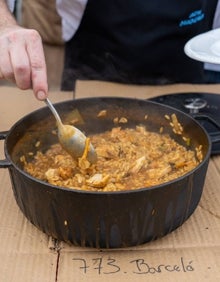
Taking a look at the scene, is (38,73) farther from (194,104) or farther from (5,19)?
(194,104)

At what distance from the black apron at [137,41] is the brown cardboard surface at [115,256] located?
27.8 inches

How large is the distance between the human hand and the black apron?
631 millimetres

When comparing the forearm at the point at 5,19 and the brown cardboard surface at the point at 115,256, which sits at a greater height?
the forearm at the point at 5,19

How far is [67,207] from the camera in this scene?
0.90 metres

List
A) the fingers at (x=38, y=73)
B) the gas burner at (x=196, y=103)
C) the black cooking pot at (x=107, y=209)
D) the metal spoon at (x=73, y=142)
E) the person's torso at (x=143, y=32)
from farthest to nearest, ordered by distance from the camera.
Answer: the person's torso at (x=143, y=32) → the gas burner at (x=196, y=103) → the metal spoon at (x=73, y=142) → the fingers at (x=38, y=73) → the black cooking pot at (x=107, y=209)

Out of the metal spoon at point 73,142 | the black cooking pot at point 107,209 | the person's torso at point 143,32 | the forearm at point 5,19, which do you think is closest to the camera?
the black cooking pot at point 107,209

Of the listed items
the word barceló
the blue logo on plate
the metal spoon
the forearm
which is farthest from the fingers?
the blue logo on plate

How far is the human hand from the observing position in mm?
1013

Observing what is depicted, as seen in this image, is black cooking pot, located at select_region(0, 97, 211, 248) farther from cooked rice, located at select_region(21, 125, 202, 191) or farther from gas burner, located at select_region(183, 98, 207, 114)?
gas burner, located at select_region(183, 98, 207, 114)

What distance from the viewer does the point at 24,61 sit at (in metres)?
1.01

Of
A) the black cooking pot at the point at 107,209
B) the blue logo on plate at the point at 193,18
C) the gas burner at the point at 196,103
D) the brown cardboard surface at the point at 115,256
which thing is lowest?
the gas burner at the point at 196,103

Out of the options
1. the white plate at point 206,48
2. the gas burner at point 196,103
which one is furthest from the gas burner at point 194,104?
the white plate at point 206,48

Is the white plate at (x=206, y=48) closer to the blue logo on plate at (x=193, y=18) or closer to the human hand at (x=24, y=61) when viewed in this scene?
the blue logo on plate at (x=193, y=18)

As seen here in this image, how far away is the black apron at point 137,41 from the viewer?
5.39ft
